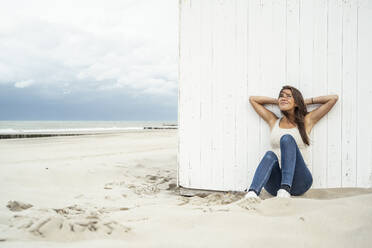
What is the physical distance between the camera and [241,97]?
3.42 m

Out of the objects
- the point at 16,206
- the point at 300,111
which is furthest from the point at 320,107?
the point at 16,206

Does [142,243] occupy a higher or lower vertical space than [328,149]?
lower

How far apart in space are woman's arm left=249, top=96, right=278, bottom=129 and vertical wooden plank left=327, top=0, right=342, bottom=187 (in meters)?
0.59

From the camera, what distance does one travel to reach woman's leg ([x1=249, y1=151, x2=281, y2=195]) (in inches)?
109

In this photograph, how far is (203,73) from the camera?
3.55m

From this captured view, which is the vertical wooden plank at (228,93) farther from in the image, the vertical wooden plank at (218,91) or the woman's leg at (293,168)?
the woman's leg at (293,168)

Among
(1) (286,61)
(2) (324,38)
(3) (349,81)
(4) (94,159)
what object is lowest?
(4) (94,159)

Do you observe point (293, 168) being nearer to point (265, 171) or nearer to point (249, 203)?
point (265, 171)

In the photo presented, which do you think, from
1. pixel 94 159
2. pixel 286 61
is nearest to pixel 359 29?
pixel 286 61

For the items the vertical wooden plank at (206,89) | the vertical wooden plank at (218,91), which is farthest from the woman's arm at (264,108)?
the vertical wooden plank at (206,89)

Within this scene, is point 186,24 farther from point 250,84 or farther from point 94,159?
point 94,159

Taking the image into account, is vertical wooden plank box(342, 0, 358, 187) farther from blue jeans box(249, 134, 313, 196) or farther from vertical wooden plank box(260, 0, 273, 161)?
vertical wooden plank box(260, 0, 273, 161)

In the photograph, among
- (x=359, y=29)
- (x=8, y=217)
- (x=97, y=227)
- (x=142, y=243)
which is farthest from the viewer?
(x=359, y=29)

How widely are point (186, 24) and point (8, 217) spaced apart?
8.91 ft
